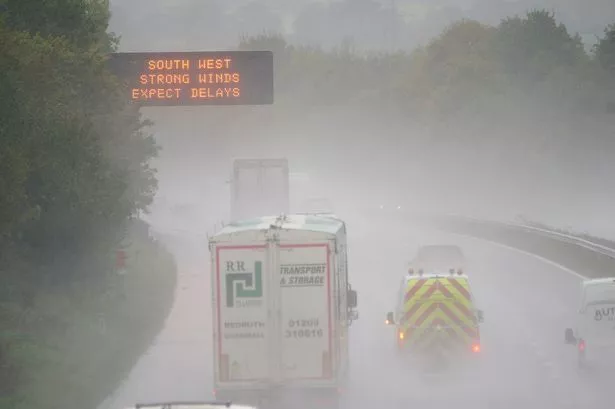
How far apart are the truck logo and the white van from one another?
7545mm

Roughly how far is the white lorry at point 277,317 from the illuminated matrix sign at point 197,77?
55.6 ft

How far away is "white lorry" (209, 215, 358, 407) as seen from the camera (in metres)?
18.9

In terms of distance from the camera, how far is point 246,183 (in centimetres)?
5544

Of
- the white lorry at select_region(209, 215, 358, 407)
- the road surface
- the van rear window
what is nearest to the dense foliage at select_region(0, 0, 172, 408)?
the road surface

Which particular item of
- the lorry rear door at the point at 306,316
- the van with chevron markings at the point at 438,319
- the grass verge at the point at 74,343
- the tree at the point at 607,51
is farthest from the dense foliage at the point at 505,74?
the lorry rear door at the point at 306,316

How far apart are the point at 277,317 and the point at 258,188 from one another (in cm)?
3639

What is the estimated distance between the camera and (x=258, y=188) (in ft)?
182

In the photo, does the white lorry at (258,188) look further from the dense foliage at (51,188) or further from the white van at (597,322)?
the white van at (597,322)

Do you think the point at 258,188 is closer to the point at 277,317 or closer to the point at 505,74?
the point at 277,317

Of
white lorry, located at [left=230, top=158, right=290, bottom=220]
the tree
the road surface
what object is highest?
the tree

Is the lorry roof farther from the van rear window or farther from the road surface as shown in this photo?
the van rear window

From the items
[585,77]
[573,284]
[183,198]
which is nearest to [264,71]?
[573,284]

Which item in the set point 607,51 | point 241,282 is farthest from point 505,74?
point 241,282

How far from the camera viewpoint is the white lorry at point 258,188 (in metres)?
54.9
